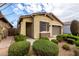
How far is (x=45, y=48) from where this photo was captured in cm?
266

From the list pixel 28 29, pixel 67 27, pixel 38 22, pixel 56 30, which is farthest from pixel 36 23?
pixel 67 27

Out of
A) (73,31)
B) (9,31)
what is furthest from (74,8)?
(9,31)

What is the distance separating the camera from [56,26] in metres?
2.77

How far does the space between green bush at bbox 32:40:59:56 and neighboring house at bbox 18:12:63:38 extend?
0.11m

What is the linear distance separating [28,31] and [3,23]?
33cm

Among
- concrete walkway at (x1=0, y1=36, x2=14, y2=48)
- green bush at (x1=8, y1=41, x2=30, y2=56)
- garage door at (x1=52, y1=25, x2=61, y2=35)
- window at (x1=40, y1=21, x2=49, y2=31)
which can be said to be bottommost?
green bush at (x1=8, y1=41, x2=30, y2=56)

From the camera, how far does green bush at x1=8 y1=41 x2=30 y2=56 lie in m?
2.65

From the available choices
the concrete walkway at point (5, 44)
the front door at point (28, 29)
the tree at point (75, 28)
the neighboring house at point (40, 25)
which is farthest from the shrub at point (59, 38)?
the concrete walkway at point (5, 44)

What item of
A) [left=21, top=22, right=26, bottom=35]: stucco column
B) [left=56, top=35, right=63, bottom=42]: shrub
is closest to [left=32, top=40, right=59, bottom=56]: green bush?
[left=56, top=35, right=63, bottom=42]: shrub

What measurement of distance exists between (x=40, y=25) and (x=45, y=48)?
0.31 m

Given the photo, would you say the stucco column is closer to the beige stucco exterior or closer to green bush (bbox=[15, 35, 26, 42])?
green bush (bbox=[15, 35, 26, 42])

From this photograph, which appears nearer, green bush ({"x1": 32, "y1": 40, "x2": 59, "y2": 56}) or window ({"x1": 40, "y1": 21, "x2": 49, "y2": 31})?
green bush ({"x1": 32, "y1": 40, "x2": 59, "y2": 56})

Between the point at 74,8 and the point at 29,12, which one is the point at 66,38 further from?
the point at 29,12

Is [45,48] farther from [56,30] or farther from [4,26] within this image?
[4,26]
